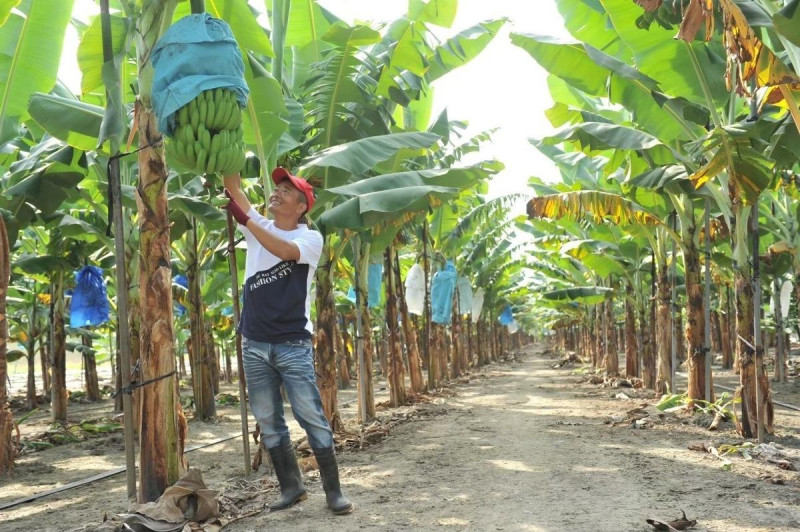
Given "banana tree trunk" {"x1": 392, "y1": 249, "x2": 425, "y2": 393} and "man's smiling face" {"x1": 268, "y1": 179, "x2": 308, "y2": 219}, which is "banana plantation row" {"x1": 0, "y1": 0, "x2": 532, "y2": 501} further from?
"banana tree trunk" {"x1": 392, "y1": 249, "x2": 425, "y2": 393}

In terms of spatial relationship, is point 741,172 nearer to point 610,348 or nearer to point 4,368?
point 4,368

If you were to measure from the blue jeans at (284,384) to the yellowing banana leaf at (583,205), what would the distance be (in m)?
5.73

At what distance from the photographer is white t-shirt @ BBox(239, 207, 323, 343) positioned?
4684mm

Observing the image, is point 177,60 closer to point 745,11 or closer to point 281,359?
point 281,359

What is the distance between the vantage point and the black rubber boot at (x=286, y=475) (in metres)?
4.85

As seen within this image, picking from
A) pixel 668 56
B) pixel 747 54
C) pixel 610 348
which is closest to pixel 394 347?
pixel 668 56

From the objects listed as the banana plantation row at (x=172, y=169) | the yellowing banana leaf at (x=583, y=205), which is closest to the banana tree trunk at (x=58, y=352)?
the banana plantation row at (x=172, y=169)

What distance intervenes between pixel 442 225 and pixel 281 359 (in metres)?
11.4

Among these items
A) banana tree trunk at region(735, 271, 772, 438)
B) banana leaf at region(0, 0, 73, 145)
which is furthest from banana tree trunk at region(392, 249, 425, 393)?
banana leaf at region(0, 0, 73, 145)

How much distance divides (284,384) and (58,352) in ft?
28.0

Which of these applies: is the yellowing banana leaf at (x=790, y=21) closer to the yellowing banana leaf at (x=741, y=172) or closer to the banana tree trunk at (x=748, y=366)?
the yellowing banana leaf at (x=741, y=172)

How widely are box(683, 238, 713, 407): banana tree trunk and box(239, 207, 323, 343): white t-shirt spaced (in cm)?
646

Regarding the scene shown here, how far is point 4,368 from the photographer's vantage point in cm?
723

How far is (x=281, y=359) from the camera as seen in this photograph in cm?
468
